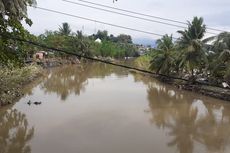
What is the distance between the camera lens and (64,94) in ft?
76.6

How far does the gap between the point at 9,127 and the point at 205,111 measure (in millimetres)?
10915

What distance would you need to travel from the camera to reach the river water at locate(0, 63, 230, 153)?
456 inches

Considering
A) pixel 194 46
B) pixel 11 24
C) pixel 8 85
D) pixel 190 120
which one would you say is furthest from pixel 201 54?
pixel 11 24

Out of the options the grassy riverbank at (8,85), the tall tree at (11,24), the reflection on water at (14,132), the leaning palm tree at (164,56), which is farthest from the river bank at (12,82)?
the leaning palm tree at (164,56)

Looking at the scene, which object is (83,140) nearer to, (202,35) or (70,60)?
(202,35)

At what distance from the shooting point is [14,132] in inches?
519

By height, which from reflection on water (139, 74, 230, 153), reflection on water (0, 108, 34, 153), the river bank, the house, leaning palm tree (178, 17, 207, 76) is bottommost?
reflection on water (139, 74, 230, 153)

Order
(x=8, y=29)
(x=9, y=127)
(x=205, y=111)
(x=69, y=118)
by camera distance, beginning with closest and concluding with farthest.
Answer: (x=8, y=29), (x=9, y=127), (x=69, y=118), (x=205, y=111)

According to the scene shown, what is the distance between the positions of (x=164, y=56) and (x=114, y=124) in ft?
63.9

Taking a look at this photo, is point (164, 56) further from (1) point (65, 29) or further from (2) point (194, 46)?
(1) point (65, 29)

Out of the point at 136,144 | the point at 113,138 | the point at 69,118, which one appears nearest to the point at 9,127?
the point at 69,118

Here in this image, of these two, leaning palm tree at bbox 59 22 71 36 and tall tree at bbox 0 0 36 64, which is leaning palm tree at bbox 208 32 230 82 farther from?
leaning palm tree at bbox 59 22 71 36

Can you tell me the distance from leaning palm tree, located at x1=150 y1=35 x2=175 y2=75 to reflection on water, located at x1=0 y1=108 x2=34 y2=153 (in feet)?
61.1

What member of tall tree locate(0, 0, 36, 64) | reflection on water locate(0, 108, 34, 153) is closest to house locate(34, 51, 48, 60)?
reflection on water locate(0, 108, 34, 153)
